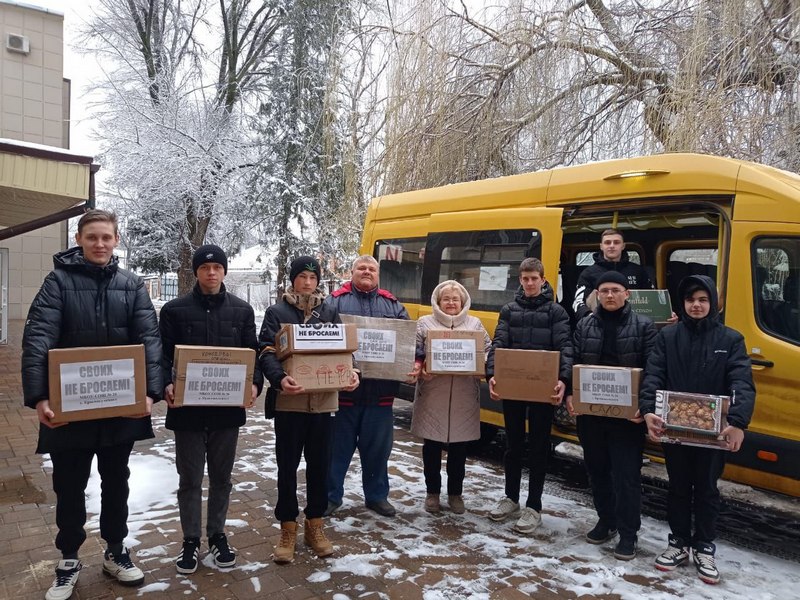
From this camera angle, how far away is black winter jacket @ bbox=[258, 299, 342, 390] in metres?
3.63

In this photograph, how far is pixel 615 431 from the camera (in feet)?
12.6

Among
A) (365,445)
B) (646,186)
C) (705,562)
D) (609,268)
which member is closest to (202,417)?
(365,445)

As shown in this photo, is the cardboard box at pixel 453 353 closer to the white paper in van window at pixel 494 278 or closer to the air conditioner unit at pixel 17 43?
the white paper in van window at pixel 494 278

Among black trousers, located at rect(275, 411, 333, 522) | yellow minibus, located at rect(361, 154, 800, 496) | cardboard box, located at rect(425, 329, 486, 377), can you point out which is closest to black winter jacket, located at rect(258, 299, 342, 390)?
black trousers, located at rect(275, 411, 333, 522)

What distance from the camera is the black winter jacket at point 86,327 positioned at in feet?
9.83

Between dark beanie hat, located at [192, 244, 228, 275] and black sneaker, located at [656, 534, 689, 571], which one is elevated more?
dark beanie hat, located at [192, 244, 228, 275]

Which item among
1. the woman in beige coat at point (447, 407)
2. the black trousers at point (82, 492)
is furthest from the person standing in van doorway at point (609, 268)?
the black trousers at point (82, 492)

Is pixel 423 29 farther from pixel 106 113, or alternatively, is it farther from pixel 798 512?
pixel 106 113

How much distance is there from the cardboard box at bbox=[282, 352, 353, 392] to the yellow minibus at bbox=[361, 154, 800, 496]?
254cm

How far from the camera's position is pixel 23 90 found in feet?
56.2

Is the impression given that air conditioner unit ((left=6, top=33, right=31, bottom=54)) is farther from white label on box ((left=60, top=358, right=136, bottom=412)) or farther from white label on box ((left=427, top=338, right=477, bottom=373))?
white label on box ((left=427, top=338, right=477, bottom=373))

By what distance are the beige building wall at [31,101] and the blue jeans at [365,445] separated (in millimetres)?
15616

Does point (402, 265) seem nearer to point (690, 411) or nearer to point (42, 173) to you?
point (690, 411)

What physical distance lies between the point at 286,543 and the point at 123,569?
3.01ft
